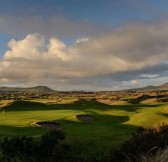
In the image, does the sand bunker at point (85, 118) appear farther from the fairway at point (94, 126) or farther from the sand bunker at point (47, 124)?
the sand bunker at point (47, 124)

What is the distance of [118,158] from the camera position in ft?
47.5

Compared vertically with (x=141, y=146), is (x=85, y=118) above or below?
below

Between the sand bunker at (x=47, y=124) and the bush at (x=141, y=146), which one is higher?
the bush at (x=141, y=146)

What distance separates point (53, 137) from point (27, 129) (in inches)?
598

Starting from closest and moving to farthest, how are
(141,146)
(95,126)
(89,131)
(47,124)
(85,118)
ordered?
(141,146), (89,131), (95,126), (47,124), (85,118)

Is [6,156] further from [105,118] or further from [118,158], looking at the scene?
[105,118]

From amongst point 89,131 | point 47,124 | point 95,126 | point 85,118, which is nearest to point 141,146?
point 89,131

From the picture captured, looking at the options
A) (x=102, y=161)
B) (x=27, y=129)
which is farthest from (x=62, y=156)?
(x=27, y=129)

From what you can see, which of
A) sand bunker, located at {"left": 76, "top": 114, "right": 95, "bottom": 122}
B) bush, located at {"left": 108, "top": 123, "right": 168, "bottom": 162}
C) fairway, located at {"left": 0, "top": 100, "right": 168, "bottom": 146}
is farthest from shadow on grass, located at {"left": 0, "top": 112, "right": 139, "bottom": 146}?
bush, located at {"left": 108, "top": 123, "right": 168, "bottom": 162}

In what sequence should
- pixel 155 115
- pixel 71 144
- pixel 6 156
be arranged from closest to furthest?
pixel 6 156 → pixel 71 144 → pixel 155 115

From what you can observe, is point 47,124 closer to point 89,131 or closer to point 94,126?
point 94,126

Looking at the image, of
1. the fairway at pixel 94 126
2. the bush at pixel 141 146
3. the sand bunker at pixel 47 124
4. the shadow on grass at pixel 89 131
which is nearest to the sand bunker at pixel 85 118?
the fairway at pixel 94 126

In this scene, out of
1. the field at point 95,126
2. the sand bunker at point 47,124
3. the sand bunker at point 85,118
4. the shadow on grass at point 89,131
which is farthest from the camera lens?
the sand bunker at point 85,118

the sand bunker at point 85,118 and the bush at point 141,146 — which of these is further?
the sand bunker at point 85,118
